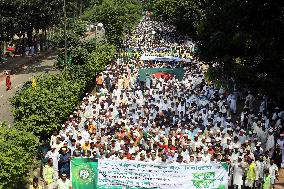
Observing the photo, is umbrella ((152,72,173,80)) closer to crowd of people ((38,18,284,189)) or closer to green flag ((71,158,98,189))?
crowd of people ((38,18,284,189))

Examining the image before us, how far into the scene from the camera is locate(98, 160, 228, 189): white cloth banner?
1248 cm

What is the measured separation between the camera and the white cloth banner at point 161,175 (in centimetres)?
1248

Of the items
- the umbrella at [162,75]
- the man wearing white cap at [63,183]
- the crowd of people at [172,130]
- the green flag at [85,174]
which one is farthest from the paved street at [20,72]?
the man wearing white cap at [63,183]

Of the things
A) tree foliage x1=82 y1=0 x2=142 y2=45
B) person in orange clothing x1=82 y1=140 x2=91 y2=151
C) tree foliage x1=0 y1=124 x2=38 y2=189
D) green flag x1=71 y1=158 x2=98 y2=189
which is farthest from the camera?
tree foliage x1=82 y1=0 x2=142 y2=45

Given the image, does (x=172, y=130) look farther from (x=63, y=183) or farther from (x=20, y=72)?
(x=20, y=72)

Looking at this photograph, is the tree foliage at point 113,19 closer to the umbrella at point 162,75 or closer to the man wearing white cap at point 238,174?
the umbrella at point 162,75

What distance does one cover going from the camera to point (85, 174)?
41.9 feet

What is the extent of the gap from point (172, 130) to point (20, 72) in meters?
20.5

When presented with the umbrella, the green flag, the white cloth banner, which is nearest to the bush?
the green flag

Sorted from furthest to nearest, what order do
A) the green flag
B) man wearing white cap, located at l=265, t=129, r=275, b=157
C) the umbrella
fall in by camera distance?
the umbrella
man wearing white cap, located at l=265, t=129, r=275, b=157
the green flag

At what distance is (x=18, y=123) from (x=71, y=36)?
13.6 meters

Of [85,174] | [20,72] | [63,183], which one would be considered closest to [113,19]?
[20,72]

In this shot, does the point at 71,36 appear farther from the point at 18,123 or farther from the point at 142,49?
the point at 18,123

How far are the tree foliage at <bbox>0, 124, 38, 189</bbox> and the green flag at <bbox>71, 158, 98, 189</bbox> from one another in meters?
1.35
